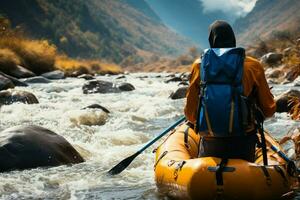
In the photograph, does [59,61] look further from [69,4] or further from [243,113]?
[69,4]

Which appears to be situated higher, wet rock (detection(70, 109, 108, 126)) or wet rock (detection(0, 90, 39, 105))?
wet rock (detection(0, 90, 39, 105))

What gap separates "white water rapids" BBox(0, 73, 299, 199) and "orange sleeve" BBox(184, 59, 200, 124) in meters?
1.01

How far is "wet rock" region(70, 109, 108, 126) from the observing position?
1000cm

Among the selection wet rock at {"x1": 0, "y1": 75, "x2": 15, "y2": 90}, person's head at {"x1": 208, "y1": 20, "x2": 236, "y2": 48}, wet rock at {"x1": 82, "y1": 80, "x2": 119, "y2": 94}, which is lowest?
person's head at {"x1": 208, "y1": 20, "x2": 236, "y2": 48}

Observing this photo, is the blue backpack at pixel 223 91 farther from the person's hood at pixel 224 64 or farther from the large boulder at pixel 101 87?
the large boulder at pixel 101 87

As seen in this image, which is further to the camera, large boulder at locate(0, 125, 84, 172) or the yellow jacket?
large boulder at locate(0, 125, 84, 172)

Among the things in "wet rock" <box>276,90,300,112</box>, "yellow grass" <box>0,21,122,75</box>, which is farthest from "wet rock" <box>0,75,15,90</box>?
"wet rock" <box>276,90,300,112</box>

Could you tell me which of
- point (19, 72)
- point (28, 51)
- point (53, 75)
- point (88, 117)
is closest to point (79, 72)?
point (28, 51)

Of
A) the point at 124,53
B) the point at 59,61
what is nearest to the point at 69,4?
the point at 124,53

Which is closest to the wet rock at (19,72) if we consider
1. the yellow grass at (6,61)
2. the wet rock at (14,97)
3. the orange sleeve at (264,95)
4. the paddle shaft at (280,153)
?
the yellow grass at (6,61)

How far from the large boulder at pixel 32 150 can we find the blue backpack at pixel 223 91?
2.87 metres

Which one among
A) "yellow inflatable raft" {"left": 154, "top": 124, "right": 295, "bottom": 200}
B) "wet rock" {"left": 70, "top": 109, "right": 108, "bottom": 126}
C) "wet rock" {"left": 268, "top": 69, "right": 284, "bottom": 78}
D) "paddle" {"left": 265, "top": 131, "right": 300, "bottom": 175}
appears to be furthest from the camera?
"wet rock" {"left": 268, "top": 69, "right": 284, "bottom": 78}

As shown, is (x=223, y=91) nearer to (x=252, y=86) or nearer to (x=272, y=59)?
(x=252, y=86)

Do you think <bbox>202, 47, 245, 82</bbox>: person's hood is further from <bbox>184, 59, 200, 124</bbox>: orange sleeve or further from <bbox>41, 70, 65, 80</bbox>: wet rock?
<bbox>41, 70, 65, 80</bbox>: wet rock
